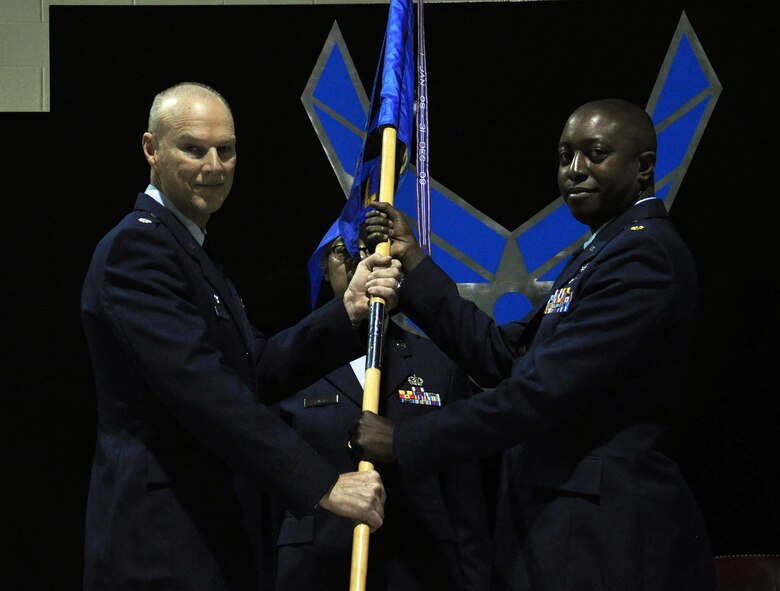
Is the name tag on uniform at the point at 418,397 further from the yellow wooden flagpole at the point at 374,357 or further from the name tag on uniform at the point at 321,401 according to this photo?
the yellow wooden flagpole at the point at 374,357

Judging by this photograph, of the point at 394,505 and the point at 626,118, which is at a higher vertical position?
the point at 626,118

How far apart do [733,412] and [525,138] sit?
1098mm

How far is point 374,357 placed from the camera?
8.55 feet

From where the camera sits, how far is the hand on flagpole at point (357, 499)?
223 cm

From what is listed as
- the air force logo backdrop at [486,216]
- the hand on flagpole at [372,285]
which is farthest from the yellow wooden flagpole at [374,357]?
the air force logo backdrop at [486,216]

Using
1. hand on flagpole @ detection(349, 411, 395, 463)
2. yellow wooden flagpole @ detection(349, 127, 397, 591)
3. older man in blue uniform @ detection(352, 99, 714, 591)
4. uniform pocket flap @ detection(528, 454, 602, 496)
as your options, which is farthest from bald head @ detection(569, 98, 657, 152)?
hand on flagpole @ detection(349, 411, 395, 463)

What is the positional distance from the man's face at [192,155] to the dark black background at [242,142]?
1.13m

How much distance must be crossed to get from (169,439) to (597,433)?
884 mm

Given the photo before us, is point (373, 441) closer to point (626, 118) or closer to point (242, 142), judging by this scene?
point (626, 118)

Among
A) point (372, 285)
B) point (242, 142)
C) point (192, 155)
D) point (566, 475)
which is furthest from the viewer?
point (242, 142)

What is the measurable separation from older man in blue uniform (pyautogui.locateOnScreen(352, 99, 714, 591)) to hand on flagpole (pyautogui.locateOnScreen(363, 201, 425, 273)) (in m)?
0.43

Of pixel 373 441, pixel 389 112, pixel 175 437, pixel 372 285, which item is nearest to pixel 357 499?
pixel 373 441

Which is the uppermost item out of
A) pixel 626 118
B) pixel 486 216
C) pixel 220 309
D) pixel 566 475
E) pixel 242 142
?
pixel 242 142

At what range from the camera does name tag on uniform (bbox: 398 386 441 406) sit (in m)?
3.06
